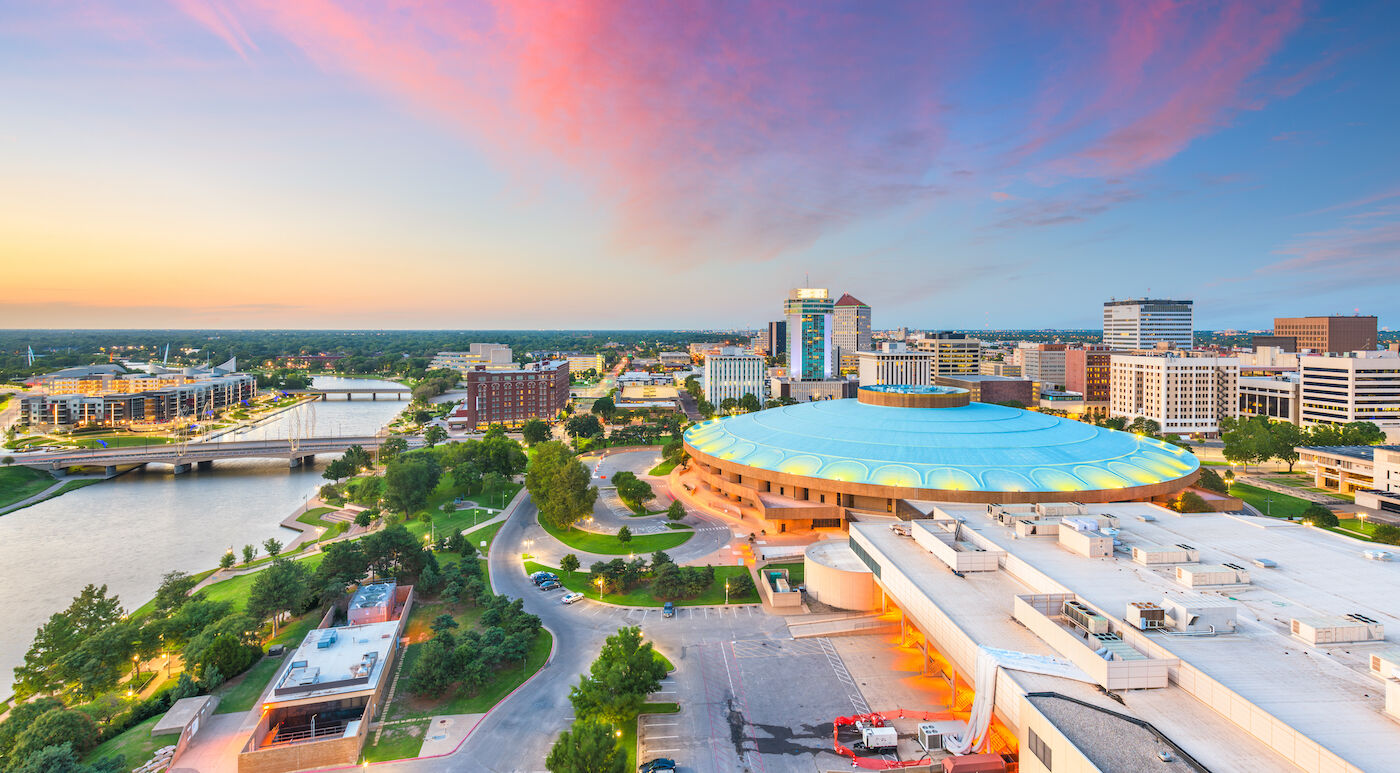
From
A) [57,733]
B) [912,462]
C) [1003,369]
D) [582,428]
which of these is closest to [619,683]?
[57,733]

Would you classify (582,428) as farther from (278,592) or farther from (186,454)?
(278,592)

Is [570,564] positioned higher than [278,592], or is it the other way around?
[278,592]

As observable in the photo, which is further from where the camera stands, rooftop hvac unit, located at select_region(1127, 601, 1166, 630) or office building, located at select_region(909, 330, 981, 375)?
office building, located at select_region(909, 330, 981, 375)

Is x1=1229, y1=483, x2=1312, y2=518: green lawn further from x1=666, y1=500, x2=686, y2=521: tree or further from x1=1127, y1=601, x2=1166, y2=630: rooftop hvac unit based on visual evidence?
x1=666, y1=500, x2=686, y2=521: tree

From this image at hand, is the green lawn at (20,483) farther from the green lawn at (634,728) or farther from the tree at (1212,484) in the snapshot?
the tree at (1212,484)

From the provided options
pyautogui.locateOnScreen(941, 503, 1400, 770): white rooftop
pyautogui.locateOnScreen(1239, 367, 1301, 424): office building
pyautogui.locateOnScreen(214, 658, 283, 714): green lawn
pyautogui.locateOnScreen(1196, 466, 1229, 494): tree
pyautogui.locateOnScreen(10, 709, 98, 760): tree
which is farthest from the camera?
pyautogui.locateOnScreen(1239, 367, 1301, 424): office building

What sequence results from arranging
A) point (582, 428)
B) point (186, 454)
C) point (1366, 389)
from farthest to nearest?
point (582, 428)
point (1366, 389)
point (186, 454)

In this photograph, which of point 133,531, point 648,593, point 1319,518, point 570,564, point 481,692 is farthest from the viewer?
point 133,531

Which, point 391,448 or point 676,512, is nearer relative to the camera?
point 676,512

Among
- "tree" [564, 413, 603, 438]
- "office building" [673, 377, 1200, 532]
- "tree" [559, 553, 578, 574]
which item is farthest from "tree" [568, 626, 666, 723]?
"tree" [564, 413, 603, 438]
